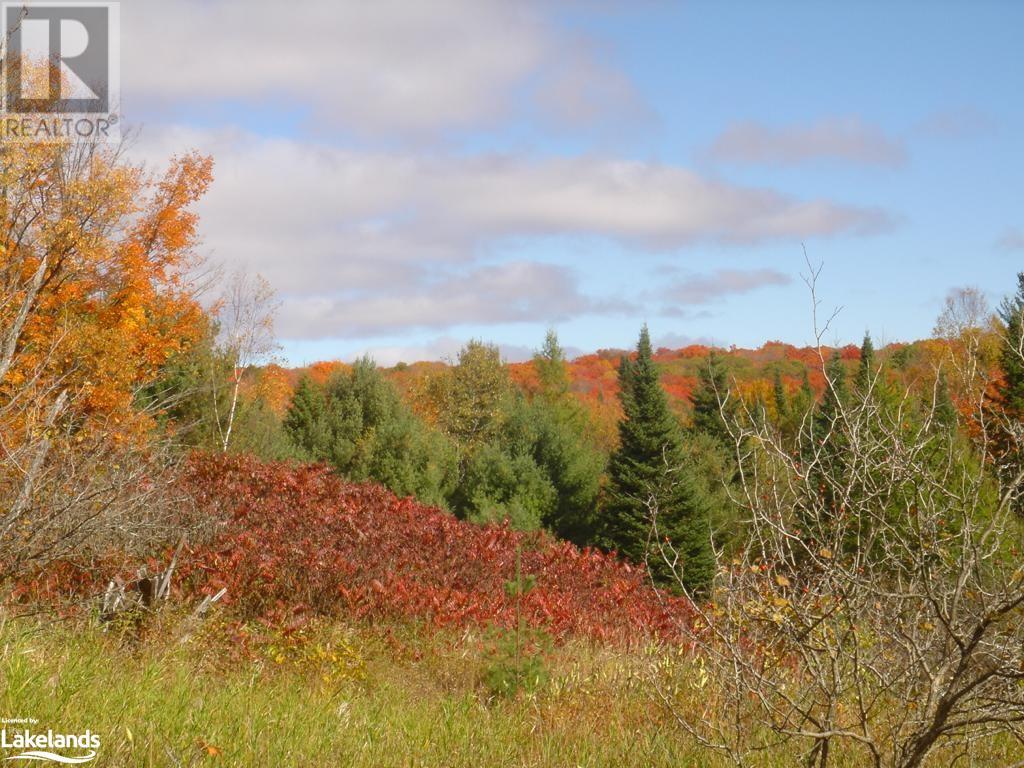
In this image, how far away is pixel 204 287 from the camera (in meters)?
20.6

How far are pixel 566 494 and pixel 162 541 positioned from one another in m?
20.6

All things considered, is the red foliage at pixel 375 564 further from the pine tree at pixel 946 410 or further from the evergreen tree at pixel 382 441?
the evergreen tree at pixel 382 441

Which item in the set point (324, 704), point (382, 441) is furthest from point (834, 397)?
point (382, 441)

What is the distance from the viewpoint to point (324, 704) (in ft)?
19.7

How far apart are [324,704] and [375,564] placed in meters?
4.87

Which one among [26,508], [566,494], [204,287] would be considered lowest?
[566,494]

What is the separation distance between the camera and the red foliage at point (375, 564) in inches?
391

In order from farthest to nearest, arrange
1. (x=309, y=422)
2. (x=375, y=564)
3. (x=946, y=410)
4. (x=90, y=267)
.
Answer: (x=309, y=422)
(x=90, y=267)
(x=946, y=410)
(x=375, y=564)

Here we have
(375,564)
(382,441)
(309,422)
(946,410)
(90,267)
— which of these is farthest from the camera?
(309,422)

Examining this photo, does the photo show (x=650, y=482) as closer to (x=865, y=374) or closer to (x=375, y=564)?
(x=865, y=374)

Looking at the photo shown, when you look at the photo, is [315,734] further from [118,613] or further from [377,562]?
[377,562]

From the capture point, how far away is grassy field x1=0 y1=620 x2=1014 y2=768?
4.32 meters

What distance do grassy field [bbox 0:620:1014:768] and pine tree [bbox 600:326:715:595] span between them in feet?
49.4

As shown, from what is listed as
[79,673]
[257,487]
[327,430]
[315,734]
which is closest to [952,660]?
[315,734]
